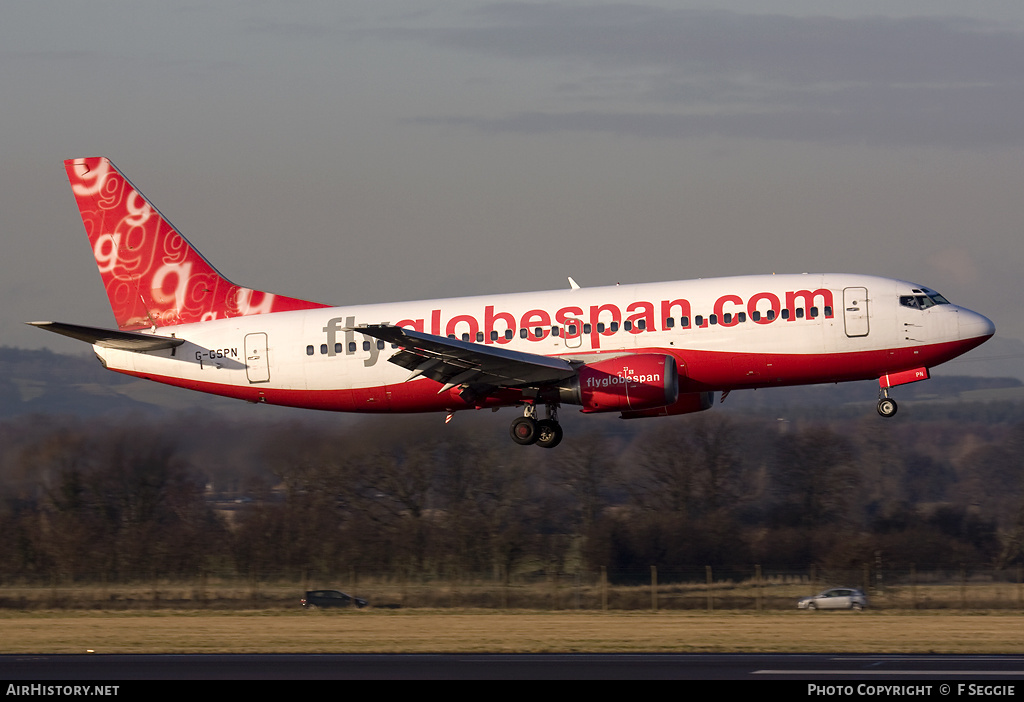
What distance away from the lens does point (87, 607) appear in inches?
1911

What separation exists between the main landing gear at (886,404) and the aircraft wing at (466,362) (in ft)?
27.2

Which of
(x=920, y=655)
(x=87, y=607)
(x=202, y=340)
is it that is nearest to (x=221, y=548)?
(x=87, y=607)

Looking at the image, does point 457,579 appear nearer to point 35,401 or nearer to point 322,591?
point 322,591

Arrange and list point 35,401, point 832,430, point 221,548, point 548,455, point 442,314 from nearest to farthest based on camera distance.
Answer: point 442,314
point 221,548
point 548,455
point 832,430
point 35,401

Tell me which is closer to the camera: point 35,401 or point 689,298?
point 689,298

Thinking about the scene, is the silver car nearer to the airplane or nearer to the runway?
the airplane

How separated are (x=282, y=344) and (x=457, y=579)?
561 inches

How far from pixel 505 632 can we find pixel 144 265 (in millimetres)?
15886

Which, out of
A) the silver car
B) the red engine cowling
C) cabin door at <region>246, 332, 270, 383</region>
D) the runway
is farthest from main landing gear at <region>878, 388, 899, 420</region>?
cabin door at <region>246, 332, 270, 383</region>

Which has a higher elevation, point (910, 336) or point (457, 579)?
point (910, 336)

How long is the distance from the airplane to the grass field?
6082 mm
